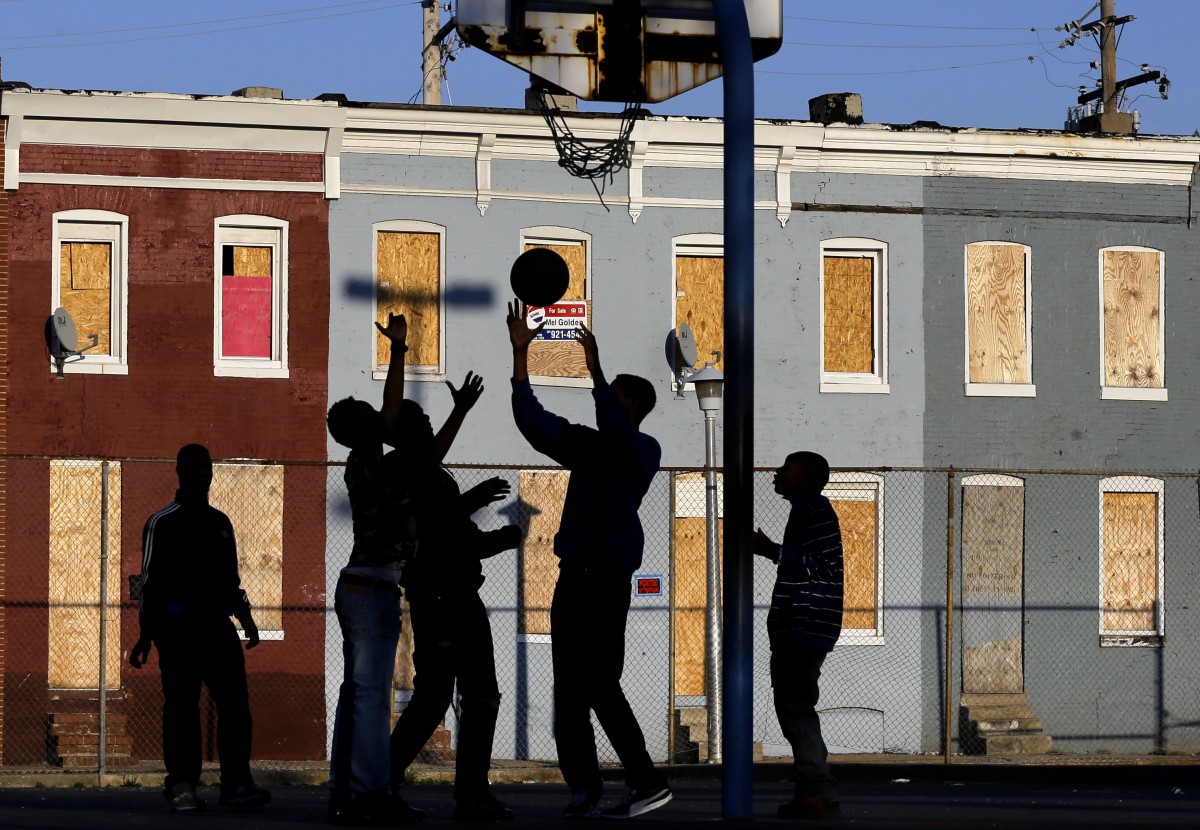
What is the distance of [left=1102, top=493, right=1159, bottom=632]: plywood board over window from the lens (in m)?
23.5

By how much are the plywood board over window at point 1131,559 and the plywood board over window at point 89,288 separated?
1212cm

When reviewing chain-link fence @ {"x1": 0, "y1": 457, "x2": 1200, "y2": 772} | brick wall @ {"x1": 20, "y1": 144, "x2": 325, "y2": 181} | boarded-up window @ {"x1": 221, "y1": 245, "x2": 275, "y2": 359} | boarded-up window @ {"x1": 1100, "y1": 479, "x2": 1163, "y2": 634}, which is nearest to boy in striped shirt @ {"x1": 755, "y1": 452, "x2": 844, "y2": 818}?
chain-link fence @ {"x1": 0, "y1": 457, "x2": 1200, "y2": 772}

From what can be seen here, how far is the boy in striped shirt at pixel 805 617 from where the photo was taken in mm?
9258

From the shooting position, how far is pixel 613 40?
8.23 meters

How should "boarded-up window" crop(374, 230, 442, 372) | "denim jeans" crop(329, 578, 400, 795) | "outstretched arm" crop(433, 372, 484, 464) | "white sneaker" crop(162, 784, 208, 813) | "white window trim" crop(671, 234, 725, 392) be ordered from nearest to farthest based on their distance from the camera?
"denim jeans" crop(329, 578, 400, 795)
"outstretched arm" crop(433, 372, 484, 464)
"white sneaker" crop(162, 784, 208, 813)
"boarded-up window" crop(374, 230, 442, 372)
"white window trim" crop(671, 234, 725, 392)

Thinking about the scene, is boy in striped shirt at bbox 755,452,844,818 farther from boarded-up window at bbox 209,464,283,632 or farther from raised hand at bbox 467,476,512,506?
boarded-up window at bbox 209,464,283,632

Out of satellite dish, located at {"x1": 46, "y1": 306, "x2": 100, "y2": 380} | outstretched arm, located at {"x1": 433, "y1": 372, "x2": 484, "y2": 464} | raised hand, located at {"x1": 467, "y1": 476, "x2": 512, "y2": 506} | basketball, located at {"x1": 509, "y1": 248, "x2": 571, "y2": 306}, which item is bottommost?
raised hand, located at {"x1": 467, "y1": 476, "x2": 512, "y2": 506}

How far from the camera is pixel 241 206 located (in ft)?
72.1

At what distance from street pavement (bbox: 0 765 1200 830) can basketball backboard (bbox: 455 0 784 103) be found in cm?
314

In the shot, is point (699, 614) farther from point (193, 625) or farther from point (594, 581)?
point (594, 581)

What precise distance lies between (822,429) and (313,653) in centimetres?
665

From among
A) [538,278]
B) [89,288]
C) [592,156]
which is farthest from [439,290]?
[538,278]

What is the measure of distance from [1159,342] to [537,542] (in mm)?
8389

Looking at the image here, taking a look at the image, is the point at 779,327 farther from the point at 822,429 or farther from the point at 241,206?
the point at 241,206
